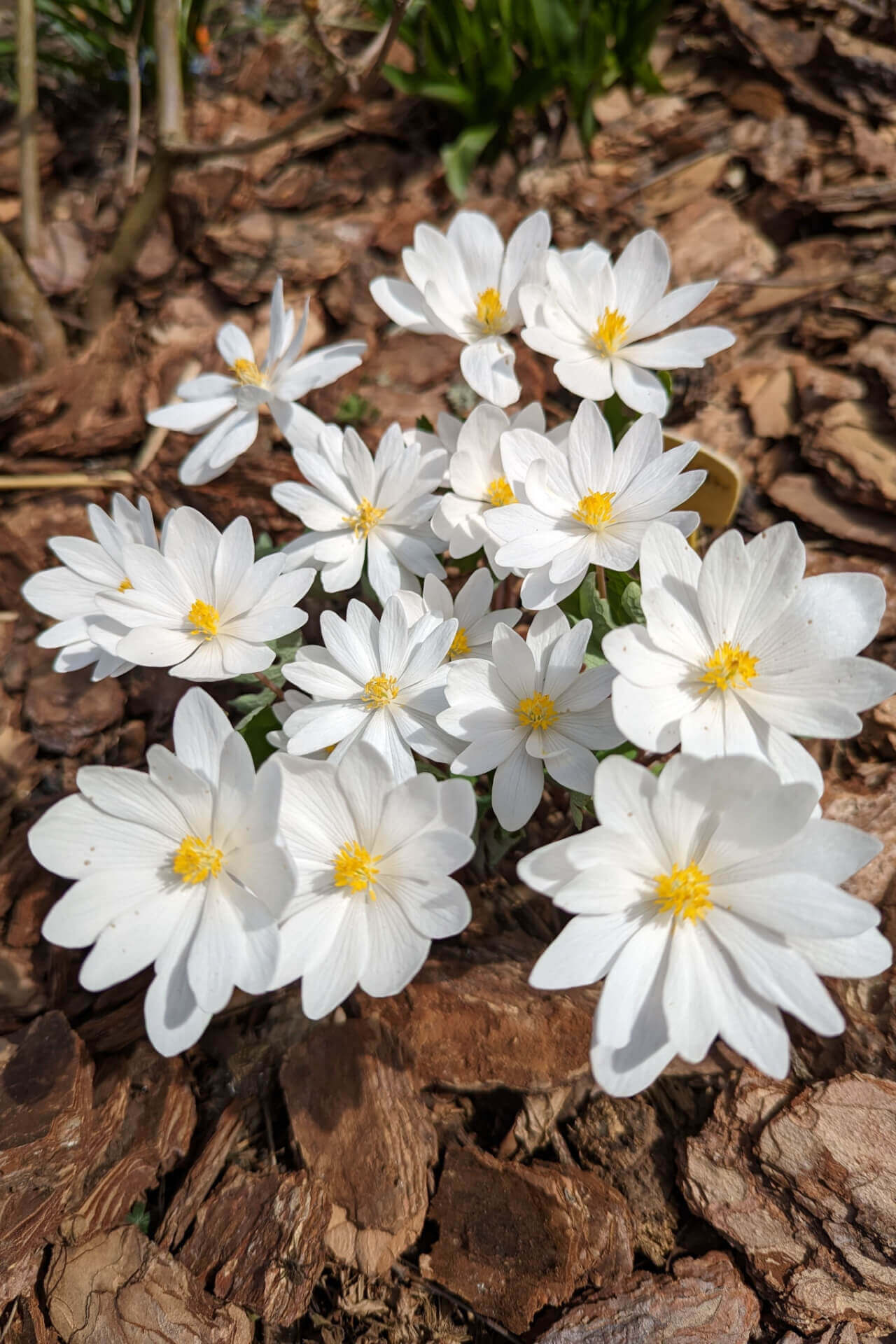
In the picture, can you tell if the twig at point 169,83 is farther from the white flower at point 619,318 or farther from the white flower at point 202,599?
the white flower at point 202,599

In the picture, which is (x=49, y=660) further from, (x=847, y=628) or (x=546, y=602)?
(x=847, y=628)

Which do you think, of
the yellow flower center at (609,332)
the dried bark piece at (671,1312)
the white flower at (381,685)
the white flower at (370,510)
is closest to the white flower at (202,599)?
the white flower at (381,685)

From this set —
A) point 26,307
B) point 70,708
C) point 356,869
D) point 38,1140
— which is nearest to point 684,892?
point 356,869

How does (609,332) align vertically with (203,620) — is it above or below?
above

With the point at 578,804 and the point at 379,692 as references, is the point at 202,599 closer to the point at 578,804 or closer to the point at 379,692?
the point at 379,692

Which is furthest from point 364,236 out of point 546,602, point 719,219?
point 546,602

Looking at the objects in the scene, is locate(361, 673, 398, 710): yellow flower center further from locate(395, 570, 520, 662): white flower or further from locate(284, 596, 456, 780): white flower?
locate(395, 570, 520, 662): white flower
